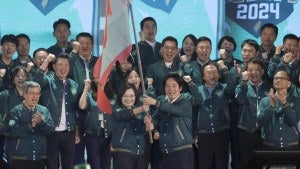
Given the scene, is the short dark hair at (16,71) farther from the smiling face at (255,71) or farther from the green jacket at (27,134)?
the smiling face at (255,71)

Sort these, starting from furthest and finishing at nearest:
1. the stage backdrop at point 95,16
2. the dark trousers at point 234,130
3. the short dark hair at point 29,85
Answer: the stage backdrop at point 95,16
the dark trousers at point 234,130
the short dark hair at point 29,85

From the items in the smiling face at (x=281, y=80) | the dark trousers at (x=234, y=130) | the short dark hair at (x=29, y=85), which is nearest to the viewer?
the short dark hair at (x=29, y=85)

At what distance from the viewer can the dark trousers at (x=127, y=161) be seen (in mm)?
12617

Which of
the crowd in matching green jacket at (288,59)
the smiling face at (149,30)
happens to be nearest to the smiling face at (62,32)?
the smiling face at (149,30)

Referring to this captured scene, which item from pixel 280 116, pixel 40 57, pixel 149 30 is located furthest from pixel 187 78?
pixel 40 57

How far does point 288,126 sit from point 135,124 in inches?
83.5

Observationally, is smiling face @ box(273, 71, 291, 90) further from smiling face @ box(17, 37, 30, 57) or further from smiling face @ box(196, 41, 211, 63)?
smiling face @ box(17, 37, 30, 57)

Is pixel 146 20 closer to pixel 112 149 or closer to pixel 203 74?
pixel 203 74

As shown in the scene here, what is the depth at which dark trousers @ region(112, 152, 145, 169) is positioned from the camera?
12.6m

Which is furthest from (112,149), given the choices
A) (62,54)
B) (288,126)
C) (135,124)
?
(288,126)

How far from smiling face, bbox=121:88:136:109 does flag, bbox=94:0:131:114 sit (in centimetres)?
52

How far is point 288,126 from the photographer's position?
13.0 metres

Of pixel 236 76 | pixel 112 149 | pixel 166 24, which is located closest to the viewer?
pixel 112 149

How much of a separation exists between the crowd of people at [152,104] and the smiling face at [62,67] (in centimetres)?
2
